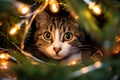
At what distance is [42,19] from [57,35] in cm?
14

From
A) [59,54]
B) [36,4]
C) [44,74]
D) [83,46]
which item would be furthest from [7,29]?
[44,74]

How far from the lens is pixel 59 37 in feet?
3.38

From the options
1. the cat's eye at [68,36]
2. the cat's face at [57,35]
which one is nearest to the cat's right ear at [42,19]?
the cat's face at [57,35]

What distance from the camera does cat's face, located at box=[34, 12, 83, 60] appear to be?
39.8 inches

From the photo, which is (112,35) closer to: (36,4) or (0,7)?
(0,7)

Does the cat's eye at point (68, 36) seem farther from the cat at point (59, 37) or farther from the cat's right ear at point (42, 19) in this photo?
the cat's right ear at point (42, 19)

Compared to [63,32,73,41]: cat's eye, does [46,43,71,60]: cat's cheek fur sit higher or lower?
lower

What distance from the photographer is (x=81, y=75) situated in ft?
1.28

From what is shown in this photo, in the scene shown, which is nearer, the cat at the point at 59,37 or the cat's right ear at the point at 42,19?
the cat at the point at 59,37

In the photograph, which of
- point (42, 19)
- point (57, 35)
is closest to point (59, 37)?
point (57, 35)

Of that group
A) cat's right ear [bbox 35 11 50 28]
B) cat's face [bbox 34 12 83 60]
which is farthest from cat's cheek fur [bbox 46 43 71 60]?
cat's right ear [bbox 35 11 50 28]

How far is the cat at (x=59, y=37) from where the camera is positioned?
1014 millimetres

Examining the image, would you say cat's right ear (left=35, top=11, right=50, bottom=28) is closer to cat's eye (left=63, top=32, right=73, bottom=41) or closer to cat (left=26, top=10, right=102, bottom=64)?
cat (left=26, top=10, right=102, bottom=64)

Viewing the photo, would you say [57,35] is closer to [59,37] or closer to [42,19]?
[59,37]
